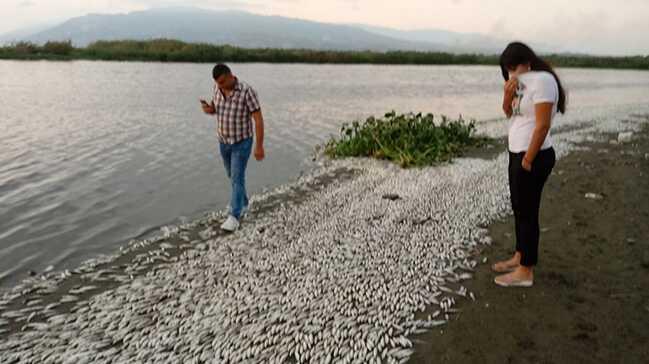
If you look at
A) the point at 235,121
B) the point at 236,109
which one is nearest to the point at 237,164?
the point at 235,121

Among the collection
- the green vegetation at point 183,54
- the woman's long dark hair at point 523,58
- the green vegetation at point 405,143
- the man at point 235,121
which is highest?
the green vegetation at point 183,54

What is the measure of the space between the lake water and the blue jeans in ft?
4.58

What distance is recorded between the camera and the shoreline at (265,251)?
218 inches

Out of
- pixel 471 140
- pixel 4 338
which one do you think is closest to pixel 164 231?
pixel 4 338

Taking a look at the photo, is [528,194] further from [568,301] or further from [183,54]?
[183,54]

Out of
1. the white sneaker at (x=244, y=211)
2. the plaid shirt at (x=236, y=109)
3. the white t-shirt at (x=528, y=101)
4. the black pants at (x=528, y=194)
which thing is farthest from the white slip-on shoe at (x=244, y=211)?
the white t-shirt at (x=528, y=101)

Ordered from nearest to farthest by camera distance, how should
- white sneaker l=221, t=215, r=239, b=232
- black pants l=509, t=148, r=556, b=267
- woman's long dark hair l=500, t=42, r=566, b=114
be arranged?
woman's long dark hair l=500, t=42, r=566, b=114, black pants l=509, t=148, r=556, b=267, white sneaker l=221, t=215, r=239, b=232

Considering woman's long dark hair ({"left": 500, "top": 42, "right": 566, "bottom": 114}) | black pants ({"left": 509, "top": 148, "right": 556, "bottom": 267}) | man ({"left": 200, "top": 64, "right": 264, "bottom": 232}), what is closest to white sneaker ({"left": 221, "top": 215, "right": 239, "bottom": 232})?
man ({"left": 200, "top": 64, "right": 264, "bottom": 232})

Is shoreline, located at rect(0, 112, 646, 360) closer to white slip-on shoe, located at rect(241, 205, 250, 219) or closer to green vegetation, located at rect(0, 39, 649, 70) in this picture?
white slip-on shoe, located at rect(241, 205, 250, 219)

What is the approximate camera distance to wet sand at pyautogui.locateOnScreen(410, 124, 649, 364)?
4758 mm

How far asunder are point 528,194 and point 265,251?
149 inches

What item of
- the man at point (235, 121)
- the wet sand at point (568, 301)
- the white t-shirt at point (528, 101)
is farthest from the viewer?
the man at point (235, 121)

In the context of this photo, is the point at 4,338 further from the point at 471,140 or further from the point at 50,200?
the point at 471,140

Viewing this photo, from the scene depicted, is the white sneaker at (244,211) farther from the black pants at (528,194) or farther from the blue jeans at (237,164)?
the black pants at (528,194)
